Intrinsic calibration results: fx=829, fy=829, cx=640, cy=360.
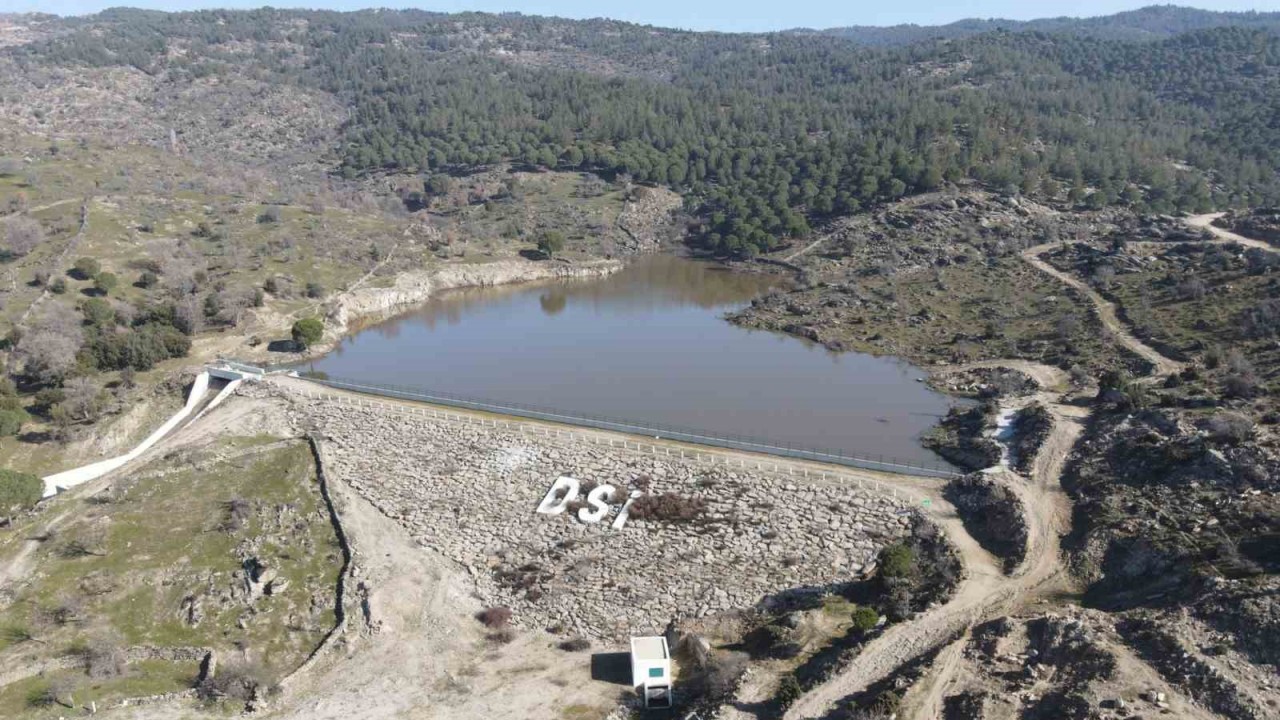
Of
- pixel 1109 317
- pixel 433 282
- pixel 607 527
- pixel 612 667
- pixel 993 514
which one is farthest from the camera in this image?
pixel 433 282

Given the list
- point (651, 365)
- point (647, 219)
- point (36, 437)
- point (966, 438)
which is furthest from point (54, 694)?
point (647, 219)

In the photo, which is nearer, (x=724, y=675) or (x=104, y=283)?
(x=724, y=675)

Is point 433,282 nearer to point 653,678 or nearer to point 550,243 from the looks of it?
point 550,243

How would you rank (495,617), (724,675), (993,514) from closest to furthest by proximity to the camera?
(724,675) < (495,617) < (993,514)

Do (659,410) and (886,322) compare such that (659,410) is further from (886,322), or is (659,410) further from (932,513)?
(886,322)

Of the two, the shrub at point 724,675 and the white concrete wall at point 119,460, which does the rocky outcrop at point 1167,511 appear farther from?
the white concrete wall at point 119,460

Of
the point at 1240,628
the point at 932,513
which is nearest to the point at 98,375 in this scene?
the point at 932,513
